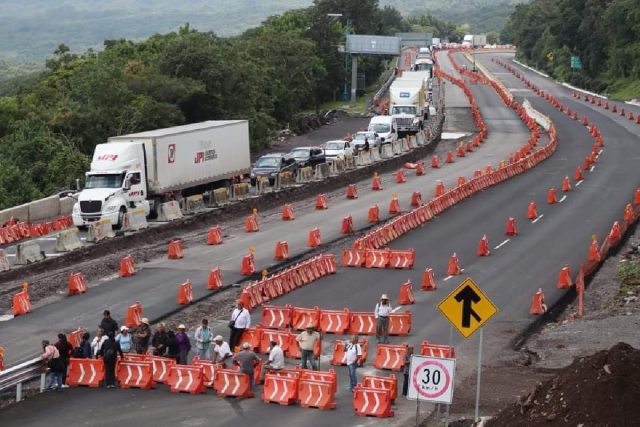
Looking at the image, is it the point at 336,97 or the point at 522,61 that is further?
the point at 522,61

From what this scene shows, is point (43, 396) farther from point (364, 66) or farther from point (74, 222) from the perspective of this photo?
point (364, 66)

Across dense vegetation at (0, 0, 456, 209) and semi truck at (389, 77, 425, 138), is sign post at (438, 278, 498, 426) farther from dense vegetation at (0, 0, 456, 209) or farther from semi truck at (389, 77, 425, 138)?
semi truck at (389, 77, 425, 138)

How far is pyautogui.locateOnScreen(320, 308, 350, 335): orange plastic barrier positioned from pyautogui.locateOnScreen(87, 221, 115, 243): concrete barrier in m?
14.3

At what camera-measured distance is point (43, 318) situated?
30328 millimetres

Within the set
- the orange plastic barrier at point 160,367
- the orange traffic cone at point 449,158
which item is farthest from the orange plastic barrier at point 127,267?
the orange traffic cone at point 449,158

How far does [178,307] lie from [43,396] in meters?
8.82

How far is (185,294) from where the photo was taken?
3216cm

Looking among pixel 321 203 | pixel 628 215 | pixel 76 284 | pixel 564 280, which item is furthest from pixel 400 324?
pixel 321 203

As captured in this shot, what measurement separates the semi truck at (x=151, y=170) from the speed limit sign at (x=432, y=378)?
26.2 m

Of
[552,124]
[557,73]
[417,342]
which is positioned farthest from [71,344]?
[557,73]

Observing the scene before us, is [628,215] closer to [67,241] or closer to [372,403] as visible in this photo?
[67,241]

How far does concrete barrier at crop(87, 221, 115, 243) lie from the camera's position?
4062 cm

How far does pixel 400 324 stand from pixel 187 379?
684 centimetres

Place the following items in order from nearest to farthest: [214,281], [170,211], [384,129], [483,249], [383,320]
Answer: [383,320]
[214,281]
[483,249]
[170,211]
[384,129]
